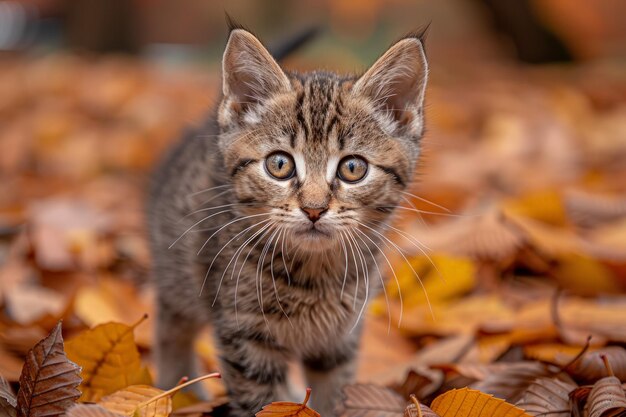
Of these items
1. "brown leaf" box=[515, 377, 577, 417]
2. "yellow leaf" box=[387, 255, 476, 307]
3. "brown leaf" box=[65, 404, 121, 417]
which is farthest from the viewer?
"yellow leaf" box=[387, 255, 476, 307]

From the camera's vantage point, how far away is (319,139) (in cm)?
249

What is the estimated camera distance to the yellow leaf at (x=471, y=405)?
6.70ft

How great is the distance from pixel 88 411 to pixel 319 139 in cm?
107

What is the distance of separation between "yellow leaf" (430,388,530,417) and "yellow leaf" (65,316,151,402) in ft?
2.95

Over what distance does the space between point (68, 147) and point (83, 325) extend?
415 cm

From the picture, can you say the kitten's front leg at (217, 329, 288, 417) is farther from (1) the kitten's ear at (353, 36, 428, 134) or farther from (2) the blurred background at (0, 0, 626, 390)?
(1) the kitten's ear at (353, 36, 428, 134)

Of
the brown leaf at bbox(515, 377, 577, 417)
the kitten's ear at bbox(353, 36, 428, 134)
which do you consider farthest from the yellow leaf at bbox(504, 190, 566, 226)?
the brown leaf at bbox(515, 377, 577, 417)

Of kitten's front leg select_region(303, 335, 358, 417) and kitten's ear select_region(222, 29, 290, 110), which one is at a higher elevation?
kitten's ear select_region(222, 29, 290, 110)

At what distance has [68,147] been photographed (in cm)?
680

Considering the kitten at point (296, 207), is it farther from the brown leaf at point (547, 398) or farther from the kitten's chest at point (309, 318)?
the brown leaf at point (547, 398)

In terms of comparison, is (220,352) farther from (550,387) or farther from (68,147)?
(68,147)

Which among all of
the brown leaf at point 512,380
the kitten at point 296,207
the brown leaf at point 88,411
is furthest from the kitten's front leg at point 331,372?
the brown leaf at point 88,411

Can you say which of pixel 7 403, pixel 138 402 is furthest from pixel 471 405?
pixel 7 403

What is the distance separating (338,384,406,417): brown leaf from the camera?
7.47 ft
